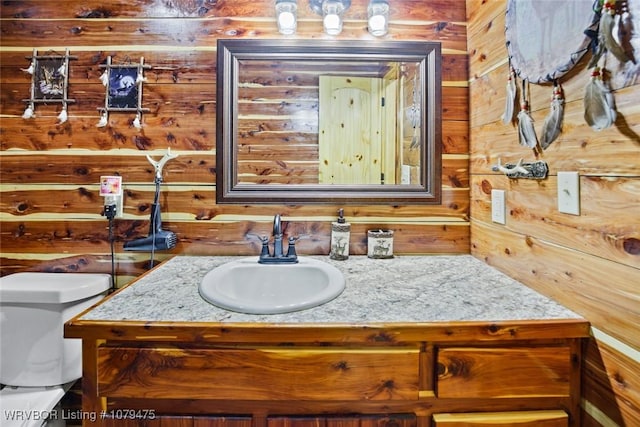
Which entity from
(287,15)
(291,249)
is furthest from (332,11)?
(291,249)

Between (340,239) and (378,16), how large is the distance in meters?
0.95

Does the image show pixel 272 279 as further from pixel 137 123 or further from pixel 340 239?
pixel 137 123

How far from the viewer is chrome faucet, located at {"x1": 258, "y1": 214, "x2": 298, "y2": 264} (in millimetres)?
1332

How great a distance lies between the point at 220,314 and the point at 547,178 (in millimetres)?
999

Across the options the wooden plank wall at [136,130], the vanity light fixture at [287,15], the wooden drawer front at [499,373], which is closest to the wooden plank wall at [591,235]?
the wooden drawer front at [499,373]

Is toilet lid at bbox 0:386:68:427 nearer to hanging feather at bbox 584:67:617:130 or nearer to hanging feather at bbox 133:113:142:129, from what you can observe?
hanging feather at bbox 133:113:142:129

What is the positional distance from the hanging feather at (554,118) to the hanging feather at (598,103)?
10cm

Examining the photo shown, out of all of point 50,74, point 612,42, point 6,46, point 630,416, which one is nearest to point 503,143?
point 612,42

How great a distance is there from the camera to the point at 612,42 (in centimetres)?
72

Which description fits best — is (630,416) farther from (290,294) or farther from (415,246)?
(290,294)

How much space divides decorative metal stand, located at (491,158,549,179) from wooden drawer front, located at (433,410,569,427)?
637 mm

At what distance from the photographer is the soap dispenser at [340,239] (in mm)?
1405

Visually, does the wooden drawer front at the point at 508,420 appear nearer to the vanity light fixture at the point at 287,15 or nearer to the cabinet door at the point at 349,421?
the cabinet door at the point at 349,421

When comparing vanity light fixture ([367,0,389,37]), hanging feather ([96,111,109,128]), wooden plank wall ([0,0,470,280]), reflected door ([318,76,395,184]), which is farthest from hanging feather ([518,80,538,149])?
hanging feather ([96,111,109,128])
